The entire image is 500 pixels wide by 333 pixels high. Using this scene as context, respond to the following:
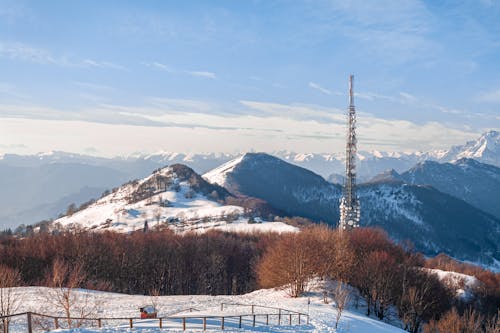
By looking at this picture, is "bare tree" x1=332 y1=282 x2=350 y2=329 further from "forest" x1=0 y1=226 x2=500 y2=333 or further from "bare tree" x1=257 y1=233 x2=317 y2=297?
"bare tree" x1=257 y1=233 x2=317 y2=297

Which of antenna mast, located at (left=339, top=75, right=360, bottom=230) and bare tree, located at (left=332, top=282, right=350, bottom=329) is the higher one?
antenna mast, located at (left=339, top=75, right=360, bottom=230)

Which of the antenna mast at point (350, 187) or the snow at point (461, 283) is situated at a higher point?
the antenna mast at point (350, 187)

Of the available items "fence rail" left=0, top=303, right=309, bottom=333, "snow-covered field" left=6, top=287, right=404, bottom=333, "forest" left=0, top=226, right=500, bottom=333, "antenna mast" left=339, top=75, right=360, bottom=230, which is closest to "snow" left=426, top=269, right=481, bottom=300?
"forest" left=0, top=226, right=500, bottom=333

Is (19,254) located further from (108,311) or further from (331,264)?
(331,264)

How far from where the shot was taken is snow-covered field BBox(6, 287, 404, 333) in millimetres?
35750

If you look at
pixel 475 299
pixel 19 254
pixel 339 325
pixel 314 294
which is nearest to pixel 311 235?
pixel 314 294

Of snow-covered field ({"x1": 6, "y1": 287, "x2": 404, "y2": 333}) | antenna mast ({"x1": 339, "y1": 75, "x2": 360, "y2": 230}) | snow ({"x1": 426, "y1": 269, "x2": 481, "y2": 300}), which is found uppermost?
antenna mast ({"x1": 339, "y1": 75, "x2": 360, "y2": 230})

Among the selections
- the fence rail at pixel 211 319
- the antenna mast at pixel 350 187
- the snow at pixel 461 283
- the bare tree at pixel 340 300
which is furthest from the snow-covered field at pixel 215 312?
the snow at pixel 461 283

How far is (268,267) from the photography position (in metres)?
73.1

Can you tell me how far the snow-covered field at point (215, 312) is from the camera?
1407 inches

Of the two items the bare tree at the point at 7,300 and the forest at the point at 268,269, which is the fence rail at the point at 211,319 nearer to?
the bare tree at the point at 7,300

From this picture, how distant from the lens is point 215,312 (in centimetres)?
4562

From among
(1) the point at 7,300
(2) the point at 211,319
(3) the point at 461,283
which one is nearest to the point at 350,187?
(3) the point at 461,283

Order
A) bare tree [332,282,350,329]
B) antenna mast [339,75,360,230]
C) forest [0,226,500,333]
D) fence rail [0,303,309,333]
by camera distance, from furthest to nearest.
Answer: antenna mast [339,75,360,230], forest [0,226,500,333], bare tree [332,282,350,329], fence rail [0,303,309,333]
